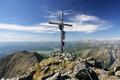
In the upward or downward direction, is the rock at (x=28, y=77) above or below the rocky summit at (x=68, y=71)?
below

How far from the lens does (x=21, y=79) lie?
39250mm

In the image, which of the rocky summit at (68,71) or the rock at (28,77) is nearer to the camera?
the rocky summit at (68,71)

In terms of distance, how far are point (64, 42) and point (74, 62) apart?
7290 mm

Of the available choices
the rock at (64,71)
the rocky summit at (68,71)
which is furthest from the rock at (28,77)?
the rock at (64,71)

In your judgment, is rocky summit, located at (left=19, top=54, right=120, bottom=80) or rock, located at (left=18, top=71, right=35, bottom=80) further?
rock, located at (left=18, top=71, right=35, bottom=80)

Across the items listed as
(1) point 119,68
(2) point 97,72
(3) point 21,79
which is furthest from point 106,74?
(3) point 21,79

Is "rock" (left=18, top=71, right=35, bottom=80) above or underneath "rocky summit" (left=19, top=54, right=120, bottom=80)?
underneath

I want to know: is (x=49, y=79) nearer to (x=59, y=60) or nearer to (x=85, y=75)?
(x=85, y=75)

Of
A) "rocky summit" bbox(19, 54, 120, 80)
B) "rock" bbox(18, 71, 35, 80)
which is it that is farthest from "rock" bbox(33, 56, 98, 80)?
"rock" bbox(18, 71, 35, 80)

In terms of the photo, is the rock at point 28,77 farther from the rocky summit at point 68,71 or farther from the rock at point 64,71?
the rock at point 64,71

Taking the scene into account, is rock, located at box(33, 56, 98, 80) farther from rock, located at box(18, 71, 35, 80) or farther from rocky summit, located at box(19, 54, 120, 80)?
rock, located at box(18, 71, 35, 80)

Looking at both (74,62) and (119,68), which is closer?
(119,68)

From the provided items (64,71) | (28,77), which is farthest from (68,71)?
(28,77)

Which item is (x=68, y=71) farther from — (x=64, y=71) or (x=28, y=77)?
(x=28, y=77)
